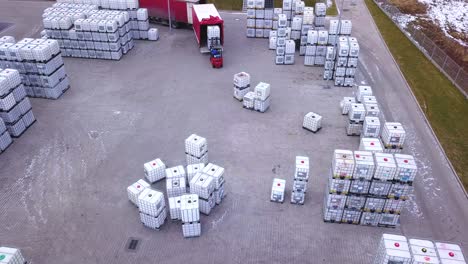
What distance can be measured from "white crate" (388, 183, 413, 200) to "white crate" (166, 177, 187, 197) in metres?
10.4

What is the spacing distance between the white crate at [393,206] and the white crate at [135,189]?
12290mm

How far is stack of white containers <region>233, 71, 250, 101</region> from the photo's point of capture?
28.6 metres

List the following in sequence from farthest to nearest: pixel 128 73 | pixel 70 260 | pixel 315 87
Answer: pixel 128 73, pixel 315 87, pixel 70 260

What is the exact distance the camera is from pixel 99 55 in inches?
1398

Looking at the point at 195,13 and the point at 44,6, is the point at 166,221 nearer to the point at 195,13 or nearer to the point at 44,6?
the point at 195,13

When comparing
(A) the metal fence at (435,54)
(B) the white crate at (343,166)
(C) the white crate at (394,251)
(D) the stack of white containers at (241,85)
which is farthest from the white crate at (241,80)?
(A) the metal fence at (435,54)

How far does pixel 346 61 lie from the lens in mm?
30312

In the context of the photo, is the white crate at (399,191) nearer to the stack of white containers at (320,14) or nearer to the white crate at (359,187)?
the white crate at (359,187)

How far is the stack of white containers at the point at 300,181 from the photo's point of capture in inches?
776

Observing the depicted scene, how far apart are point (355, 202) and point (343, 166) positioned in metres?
2.33

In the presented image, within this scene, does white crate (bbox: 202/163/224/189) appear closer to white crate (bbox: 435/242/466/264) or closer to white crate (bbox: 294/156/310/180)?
white crate (bbox: 294/156/310/180)

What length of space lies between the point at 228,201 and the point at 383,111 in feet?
49.0

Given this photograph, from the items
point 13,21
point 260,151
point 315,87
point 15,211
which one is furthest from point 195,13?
point 15,211

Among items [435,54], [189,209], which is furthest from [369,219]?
[435,54]
